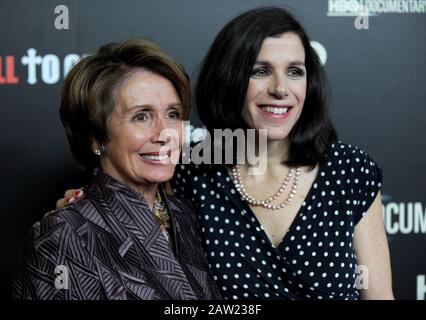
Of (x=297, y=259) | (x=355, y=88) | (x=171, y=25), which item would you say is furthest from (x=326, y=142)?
(x=171, y=25)

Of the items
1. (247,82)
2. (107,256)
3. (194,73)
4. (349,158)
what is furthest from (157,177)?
(194,73)

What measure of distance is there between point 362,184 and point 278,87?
12.2 inches

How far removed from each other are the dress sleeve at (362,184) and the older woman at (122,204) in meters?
0.39

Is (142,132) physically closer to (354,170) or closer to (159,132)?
(159,132)

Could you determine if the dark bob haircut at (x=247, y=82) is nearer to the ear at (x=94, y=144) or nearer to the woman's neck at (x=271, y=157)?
the woman's neck at (x=271, y=157)

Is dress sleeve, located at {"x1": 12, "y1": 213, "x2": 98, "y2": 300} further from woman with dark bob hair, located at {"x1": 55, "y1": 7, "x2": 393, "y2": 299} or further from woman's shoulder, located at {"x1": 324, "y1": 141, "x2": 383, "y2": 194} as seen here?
woman's shoulder, located at {"x1": 324, "y1": 141, "x2": 383, "y2": 194}

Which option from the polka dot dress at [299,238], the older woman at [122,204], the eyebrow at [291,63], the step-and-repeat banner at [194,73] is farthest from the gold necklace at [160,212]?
the step-and-repeat banner at [194,73]

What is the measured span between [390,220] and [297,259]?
72 centimetres

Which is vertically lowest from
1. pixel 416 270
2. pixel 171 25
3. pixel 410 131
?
pixel 416 270

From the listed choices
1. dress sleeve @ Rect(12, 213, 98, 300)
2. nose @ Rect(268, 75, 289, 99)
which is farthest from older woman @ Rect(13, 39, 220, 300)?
nose @ Rect(268, 75, 289, 99)

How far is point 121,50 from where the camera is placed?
1.50 meters

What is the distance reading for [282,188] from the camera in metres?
1.71

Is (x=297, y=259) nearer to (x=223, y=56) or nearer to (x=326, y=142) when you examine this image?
(x=326, y=142)
